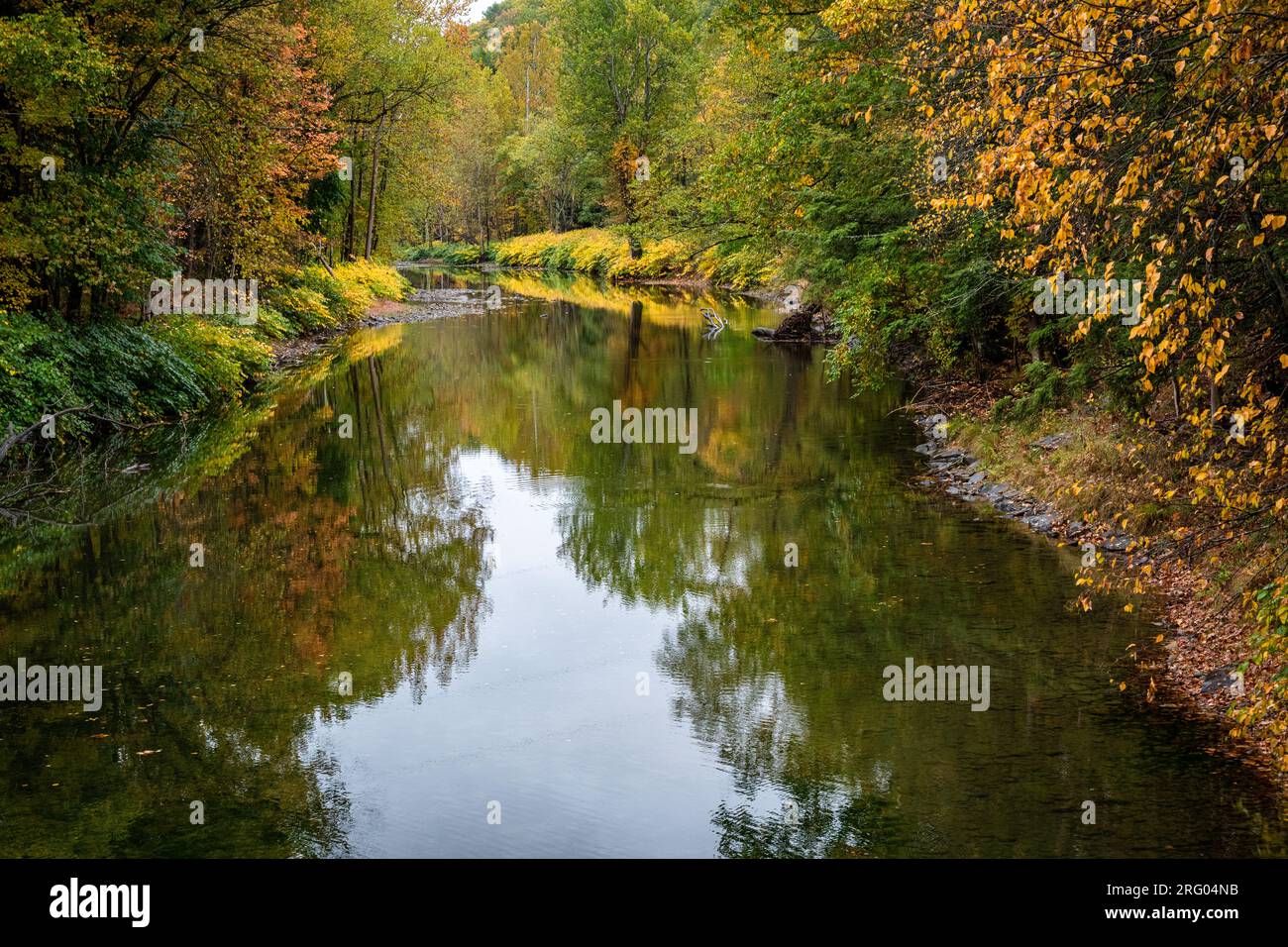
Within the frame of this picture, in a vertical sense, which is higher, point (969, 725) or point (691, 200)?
point (691, 200)

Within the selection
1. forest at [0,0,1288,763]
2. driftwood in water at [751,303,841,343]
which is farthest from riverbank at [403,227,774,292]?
forest at [0,0,1288,763]

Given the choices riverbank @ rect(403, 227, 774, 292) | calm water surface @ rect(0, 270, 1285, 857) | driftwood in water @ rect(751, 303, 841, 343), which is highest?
riverbank @ rect(403, 227, 774, 292)

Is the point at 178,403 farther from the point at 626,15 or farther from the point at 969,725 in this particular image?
the point at 626,15

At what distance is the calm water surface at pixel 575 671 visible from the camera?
23.3 feet

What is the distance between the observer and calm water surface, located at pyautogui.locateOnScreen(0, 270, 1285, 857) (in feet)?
23.3

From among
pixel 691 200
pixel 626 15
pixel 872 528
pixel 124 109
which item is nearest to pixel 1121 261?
pixel 872 528

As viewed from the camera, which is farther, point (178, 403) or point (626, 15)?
point (626, 15)

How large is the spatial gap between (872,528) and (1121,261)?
424cm

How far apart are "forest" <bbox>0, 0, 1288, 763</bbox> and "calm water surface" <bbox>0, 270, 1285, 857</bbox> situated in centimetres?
132

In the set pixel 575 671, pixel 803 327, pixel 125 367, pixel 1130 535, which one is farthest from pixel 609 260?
pixel 575 671

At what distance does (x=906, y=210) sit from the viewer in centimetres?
1898

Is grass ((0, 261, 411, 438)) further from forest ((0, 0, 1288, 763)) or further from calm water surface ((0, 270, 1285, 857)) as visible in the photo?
calm water surface ((0, 270, 1285, 857))

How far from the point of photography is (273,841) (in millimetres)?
6902

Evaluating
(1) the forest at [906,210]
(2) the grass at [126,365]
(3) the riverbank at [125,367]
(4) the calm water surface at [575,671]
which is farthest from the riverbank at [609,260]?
(4) the calm water surface at [575,671]
